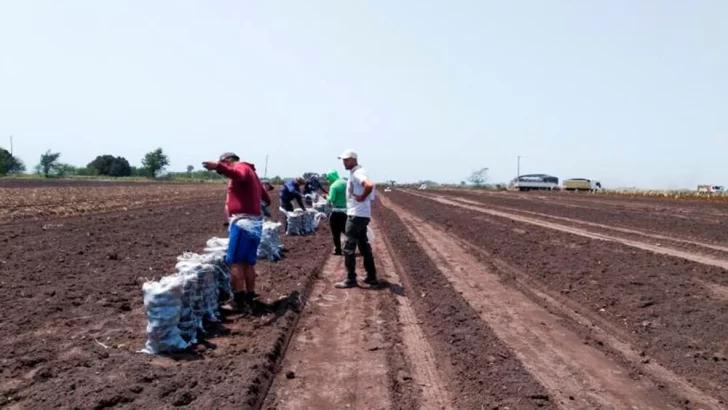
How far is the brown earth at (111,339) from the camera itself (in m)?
4.36

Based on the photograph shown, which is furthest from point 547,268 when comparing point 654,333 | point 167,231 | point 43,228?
point 43,228

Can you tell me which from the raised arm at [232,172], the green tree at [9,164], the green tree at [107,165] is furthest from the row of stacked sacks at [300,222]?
the green tree at [107,165]

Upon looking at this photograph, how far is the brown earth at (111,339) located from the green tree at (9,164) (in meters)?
88.5

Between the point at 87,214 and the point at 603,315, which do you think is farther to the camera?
the point at 87,214

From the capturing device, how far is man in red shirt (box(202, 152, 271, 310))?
6812mm

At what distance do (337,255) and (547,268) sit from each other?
13.3ft

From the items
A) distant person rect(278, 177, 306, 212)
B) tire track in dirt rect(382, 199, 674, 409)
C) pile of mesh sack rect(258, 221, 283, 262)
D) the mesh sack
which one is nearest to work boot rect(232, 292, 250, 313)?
the mesh sack

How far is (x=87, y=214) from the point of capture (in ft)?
71.8

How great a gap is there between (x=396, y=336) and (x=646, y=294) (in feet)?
12.9

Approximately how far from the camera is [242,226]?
22.3 ft

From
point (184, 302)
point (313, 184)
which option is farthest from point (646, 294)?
point (313, 184)

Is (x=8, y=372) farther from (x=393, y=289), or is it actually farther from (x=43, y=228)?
(x=43, y=228)

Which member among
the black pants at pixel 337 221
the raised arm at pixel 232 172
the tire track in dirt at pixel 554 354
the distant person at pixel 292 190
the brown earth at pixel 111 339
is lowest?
the tire track in dirt at pixel 554 354

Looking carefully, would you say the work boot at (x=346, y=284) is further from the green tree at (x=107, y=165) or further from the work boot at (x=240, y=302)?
the green tree at (x=107, y=165)
